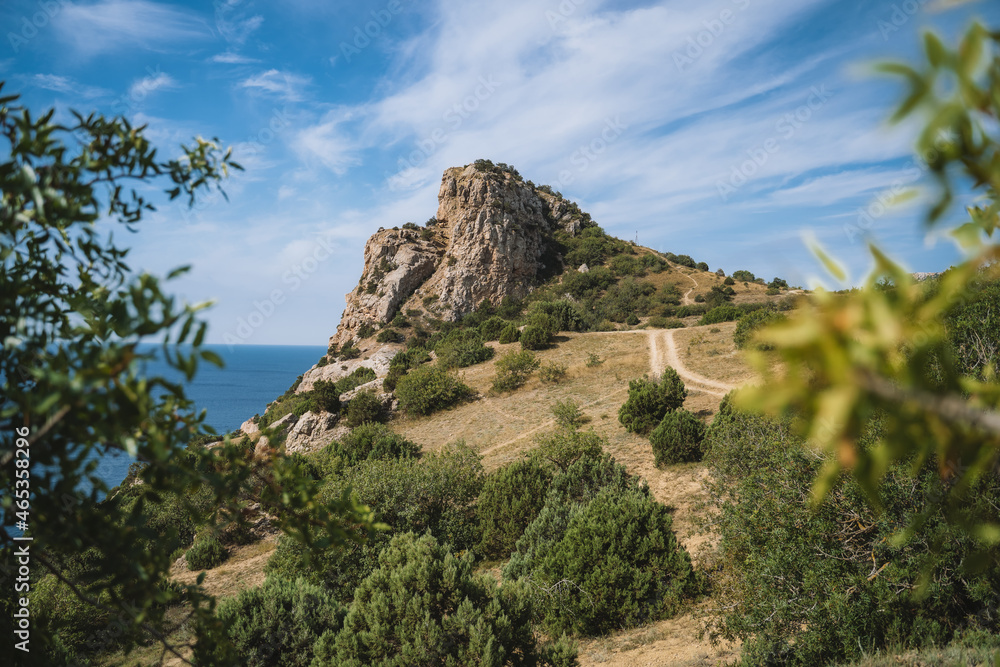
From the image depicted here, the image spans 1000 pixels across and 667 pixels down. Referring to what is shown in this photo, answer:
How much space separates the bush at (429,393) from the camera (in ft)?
70.6

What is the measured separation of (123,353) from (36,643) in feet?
5.53

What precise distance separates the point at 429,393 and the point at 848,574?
59.6 ft

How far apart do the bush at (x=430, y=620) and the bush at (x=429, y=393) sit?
15888mm

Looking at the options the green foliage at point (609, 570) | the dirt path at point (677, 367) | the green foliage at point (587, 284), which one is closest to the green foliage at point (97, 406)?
the green foliage at point (609, 570)

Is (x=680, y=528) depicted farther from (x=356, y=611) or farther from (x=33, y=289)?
(x=33, y=289)

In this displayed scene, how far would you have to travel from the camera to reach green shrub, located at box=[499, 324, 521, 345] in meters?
28.6

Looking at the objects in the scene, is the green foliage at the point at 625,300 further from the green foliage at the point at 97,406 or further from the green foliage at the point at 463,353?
the green foliage at the point at 97,406

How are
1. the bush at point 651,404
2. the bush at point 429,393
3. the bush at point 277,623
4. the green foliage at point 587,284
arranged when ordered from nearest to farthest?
the bush at point 277,623 → the bush at point 651,404 → the bush at point 429,393 → the green foliage at point 587,284

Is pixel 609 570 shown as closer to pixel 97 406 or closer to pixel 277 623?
pixel 277 623

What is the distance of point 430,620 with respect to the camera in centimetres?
489

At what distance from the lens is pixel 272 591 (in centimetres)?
601

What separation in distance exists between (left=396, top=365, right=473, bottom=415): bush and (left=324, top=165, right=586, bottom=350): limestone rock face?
64.5 ft

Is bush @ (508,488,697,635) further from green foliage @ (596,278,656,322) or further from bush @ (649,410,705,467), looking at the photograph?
green foliage @ (596,278,656,322)

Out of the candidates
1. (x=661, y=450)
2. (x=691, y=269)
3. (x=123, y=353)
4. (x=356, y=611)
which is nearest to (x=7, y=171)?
(x=123, y=353)
